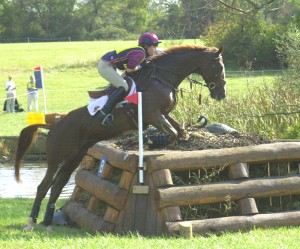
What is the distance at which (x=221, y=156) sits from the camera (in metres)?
8.32

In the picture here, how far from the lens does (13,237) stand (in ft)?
25.4

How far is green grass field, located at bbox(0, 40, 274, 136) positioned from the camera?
27266 millimetres

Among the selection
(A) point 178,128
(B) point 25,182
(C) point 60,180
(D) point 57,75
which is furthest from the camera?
(D) point 57,75

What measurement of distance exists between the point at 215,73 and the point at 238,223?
194 cm

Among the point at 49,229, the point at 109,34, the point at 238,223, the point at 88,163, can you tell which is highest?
the point at 109,34

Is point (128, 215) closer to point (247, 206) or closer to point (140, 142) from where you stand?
point (140, 142)

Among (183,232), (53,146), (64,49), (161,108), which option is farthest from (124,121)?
(64,49)

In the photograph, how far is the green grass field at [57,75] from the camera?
27.3 meters

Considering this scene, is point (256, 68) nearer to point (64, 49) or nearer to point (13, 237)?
point (64, 49)

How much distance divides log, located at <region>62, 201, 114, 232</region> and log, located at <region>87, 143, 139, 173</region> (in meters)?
0.69

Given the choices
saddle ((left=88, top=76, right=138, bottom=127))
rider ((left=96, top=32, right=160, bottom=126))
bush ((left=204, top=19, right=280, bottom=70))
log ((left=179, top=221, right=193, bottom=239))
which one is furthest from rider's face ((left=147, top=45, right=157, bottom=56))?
bush ((left=204, top=19, right=280, bottom=70))

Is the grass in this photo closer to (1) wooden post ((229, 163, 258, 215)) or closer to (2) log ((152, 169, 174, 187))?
(1) wooden post ((229, 163, 258, 215))

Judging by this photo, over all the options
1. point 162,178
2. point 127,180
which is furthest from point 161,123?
point 127,180

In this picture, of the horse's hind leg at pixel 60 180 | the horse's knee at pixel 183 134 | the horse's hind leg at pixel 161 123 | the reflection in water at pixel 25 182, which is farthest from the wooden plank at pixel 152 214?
the reflection in water at pixel 25 182
